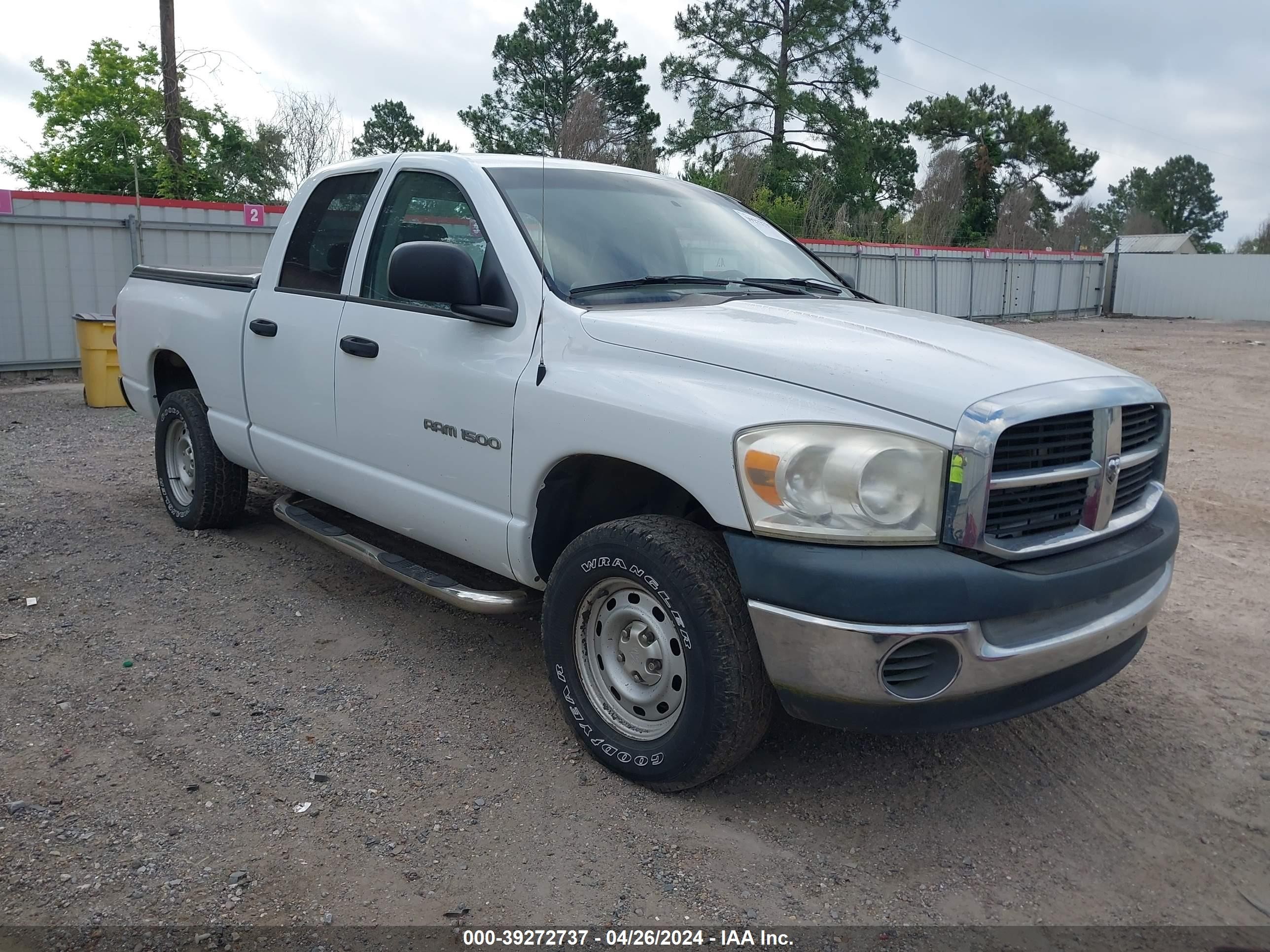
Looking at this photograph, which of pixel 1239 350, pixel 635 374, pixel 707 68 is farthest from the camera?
pixel 707 68

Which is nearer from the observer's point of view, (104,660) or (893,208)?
(104,660)

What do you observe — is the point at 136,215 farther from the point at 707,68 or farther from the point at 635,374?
the point at 707,68

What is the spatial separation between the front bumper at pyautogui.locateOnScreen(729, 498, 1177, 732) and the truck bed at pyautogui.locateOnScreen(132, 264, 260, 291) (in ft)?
11.0

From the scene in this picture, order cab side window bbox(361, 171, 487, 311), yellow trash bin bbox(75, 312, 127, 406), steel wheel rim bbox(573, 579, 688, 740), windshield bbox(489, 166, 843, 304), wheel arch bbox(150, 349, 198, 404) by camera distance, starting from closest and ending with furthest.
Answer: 1. steel wheel rim bbox(573, 579, 688, 740)
2. windshield bbox(489, 166, 843, 304)
3. cab side window bbox(361, 171, 487, 311)
4. wheel arch bbox(150, 349, 198, 404)
5. yellow trash bin bbox(75, 312, 127, 406)

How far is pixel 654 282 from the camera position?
12.5 ft

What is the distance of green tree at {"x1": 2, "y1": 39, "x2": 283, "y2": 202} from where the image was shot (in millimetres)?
27266

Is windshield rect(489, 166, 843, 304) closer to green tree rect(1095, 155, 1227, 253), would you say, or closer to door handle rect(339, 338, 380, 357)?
door handle rect(339, 338, 380, 357)

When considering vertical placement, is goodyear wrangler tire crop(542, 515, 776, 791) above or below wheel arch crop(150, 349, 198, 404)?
below

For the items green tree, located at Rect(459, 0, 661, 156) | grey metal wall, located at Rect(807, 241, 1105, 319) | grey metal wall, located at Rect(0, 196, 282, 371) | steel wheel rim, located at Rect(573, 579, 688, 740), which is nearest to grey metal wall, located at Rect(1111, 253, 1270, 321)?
grey metal wall, located at Rect(807, 241, 1105, 319)

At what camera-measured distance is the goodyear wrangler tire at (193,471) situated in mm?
5594

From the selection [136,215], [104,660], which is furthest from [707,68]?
[104,660]

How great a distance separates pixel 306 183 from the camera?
16.5ft

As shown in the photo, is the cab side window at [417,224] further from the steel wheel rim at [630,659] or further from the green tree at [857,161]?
the green tree at [857,161]

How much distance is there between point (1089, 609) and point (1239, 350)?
20.9 m
